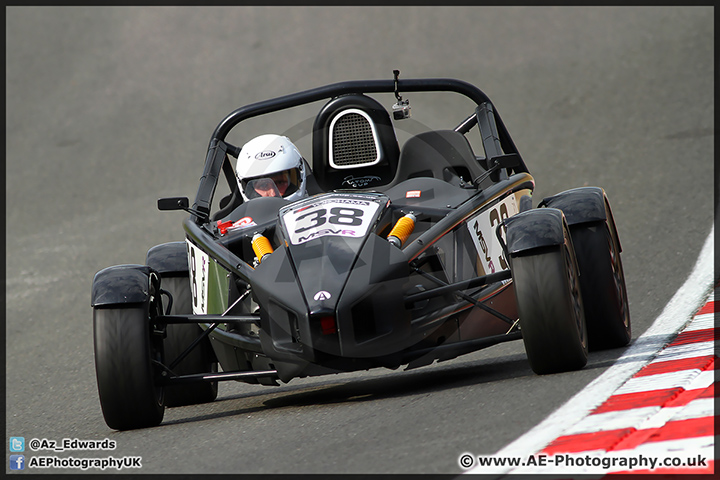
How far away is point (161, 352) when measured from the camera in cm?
590

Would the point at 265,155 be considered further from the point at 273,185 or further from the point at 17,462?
the point at 17,462

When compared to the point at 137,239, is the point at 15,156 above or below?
above

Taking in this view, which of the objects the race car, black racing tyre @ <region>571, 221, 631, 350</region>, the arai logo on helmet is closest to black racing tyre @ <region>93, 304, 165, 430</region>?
the race car

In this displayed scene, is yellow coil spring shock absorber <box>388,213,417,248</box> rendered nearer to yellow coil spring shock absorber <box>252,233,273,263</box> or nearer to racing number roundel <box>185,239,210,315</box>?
yellow coil spring shock absorber <box>252,233,273,263</box>

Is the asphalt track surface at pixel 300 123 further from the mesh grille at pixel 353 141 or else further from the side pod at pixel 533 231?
the mesh grille at pixel 353 141

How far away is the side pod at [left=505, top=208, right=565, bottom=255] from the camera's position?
5246 mm

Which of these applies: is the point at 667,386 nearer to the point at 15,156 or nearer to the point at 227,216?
the point at 227,216

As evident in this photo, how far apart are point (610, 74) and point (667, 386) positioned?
15.9m

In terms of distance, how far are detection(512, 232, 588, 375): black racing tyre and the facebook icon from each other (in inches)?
96.3

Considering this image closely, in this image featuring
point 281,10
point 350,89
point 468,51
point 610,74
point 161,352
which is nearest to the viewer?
point 161,352

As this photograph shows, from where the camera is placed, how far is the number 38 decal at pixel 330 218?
18.1 ft

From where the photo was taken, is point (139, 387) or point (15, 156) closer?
point (139, 387)

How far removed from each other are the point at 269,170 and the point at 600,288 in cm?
226

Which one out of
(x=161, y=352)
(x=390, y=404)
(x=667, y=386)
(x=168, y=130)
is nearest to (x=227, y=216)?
(x=161, y=352)
